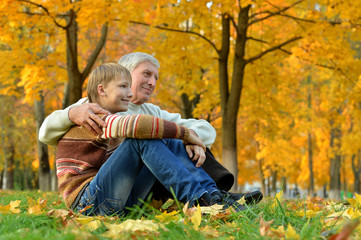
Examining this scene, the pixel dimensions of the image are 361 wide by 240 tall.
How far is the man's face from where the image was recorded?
10.8 feet

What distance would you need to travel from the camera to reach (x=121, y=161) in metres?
2.50

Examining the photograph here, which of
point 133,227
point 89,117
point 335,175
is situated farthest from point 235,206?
point 335,175

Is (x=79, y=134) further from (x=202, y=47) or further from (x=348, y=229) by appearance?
(x=202, y=47)

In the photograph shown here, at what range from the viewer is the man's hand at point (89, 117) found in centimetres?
256

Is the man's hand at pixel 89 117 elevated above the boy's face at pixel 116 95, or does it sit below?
below

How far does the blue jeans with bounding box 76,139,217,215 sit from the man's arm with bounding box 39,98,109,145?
0.80 ft

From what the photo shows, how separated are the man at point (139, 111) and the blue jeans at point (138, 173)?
157 mm

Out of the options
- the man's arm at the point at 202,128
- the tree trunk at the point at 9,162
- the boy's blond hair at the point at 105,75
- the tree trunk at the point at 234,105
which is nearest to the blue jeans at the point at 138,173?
the man's arm at the point at 202,128

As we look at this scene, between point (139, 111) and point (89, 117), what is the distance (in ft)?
2.76

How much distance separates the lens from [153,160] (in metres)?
2.46

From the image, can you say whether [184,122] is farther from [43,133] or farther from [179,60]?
[179,60]

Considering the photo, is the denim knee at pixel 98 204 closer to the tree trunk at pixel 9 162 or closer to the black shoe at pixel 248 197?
the black shoe at pixel 248 197

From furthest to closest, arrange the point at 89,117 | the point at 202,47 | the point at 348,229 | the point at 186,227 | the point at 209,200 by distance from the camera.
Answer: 1. the point at 202,47
2. the point at 89,117
3. the point at 209,200
4. the point at 186,227
5. the point at 348,229

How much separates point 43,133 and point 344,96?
7511mm
